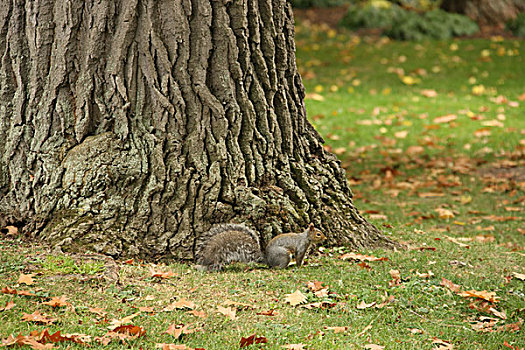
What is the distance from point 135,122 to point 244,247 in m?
1.21

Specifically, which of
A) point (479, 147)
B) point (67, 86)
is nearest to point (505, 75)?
point (479, 147)

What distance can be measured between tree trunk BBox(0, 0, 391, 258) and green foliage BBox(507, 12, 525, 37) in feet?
48.2

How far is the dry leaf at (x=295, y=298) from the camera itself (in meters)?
3.97

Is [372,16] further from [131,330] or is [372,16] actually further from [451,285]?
[131,330]

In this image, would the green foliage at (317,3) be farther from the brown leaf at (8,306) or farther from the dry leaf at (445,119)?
the brown leaf at (8,306)

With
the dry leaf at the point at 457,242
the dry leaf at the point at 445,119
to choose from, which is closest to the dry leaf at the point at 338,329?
the dry leaf at the point at 457,242

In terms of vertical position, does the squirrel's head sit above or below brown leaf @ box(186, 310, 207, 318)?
above

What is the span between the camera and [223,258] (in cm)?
446

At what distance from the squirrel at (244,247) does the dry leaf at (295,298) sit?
0.46 m

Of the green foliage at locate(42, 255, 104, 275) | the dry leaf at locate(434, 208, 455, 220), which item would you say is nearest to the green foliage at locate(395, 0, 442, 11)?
the dry leaf at locate(434, 208, 455, 220)

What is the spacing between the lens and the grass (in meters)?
3.61

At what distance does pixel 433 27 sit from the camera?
1798cm

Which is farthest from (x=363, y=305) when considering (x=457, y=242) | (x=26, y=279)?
(x=26, y=279)

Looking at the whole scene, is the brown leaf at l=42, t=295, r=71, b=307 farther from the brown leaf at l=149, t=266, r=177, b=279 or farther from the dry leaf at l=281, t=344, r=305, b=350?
the dry leaf at l=281, t=344, r=305, b=350
